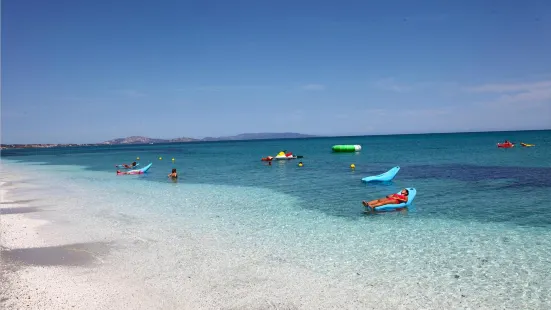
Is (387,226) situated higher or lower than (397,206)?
lower

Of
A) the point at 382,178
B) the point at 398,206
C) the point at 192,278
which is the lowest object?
the point at 192,278

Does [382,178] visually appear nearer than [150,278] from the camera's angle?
No

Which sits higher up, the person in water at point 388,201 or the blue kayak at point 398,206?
the person in water at point 388,201

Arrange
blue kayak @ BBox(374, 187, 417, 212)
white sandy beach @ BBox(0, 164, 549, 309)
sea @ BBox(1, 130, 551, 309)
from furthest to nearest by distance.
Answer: blue kayak @ BBox(374, 187, 417, 212), sea @ BBox(1, 130, 551, 309), white sandy beach @ BBox(0, 164, 549, 309)

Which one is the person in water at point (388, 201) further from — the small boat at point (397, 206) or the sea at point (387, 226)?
the sea at point (387, 226)

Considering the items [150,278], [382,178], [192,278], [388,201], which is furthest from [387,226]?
[382,178]

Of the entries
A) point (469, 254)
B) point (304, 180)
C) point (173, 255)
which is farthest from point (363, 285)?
point (304, 180)

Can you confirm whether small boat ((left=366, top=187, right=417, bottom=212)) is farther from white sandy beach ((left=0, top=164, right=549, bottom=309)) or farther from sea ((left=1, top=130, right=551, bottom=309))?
white sandy beach ((left=0, top=164, right=549, bottom=309))

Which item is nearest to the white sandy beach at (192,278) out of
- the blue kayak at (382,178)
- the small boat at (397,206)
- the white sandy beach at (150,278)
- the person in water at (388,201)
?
the white sandy beach at (150,278)

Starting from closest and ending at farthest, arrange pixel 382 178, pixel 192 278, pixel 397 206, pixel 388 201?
pixel 192 278 < pixel 388 201 < pixel 397 206 < pixel 382 178

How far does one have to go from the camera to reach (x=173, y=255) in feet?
36.3

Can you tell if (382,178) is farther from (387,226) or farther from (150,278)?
(150,278)

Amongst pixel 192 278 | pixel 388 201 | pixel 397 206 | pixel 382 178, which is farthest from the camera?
pixel 382 178

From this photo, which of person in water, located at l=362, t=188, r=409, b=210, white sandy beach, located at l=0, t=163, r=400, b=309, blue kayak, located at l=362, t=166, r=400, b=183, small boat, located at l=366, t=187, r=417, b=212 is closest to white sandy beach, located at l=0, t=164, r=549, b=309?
white sandy beach, located at l=0, t=163, r=400, b=309
